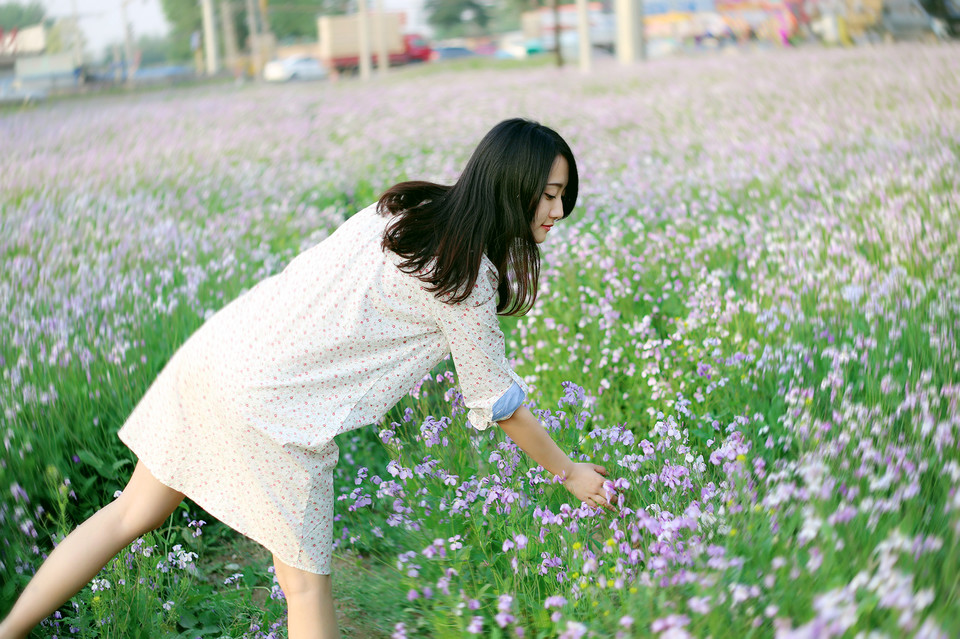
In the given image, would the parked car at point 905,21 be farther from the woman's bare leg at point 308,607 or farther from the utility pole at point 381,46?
the woman's bare leg at point 308,607

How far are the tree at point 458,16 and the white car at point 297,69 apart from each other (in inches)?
711

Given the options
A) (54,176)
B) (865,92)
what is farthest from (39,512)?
(865,92)

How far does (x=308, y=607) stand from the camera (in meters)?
2.20

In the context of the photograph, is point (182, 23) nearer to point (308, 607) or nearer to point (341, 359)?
point (341, 359)

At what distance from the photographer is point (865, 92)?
28.0 feet

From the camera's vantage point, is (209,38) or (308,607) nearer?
(308,607)

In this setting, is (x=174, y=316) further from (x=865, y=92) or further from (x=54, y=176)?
(x=865, y=92)

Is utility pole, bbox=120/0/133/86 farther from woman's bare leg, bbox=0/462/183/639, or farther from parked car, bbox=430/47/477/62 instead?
parked car, bbox=430/47/477/62

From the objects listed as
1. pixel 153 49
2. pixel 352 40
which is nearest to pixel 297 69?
pixel 352 40

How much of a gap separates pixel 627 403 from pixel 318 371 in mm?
1464

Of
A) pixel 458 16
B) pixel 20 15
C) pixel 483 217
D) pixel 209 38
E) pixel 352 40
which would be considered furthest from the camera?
pixel 458 16

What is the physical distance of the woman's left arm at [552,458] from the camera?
7.24 ft

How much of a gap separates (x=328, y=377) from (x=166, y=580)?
1.15 m

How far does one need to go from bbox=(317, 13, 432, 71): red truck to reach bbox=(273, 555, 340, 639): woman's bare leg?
3885 centimetres
